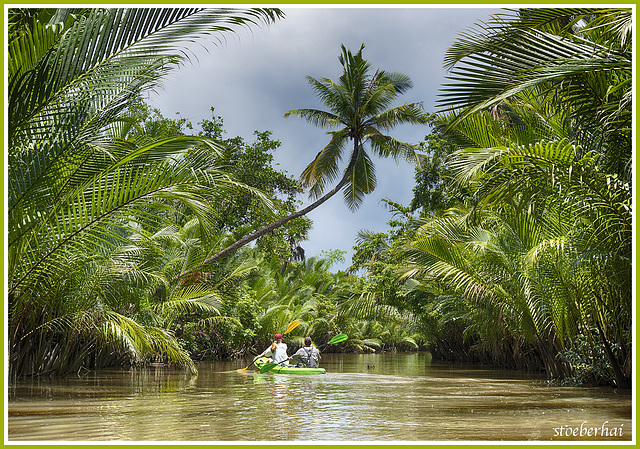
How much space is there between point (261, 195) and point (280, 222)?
18.0 ft

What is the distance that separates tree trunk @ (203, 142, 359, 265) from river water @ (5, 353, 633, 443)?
8.00 metres

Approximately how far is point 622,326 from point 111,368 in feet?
44.5

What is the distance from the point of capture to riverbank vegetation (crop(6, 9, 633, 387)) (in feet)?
21.4

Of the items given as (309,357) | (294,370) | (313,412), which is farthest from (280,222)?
(313,412)

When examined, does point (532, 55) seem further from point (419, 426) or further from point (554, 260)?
point (554, 260)

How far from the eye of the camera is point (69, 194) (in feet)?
25.3

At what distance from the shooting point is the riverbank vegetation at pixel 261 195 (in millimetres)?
6535

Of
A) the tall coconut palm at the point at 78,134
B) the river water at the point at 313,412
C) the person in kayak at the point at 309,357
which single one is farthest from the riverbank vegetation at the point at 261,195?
the person in kayak at the point at 309,357

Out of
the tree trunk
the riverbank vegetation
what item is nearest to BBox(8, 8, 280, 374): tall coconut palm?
the riverbank vegetation

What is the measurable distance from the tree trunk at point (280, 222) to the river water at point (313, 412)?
7998 mm

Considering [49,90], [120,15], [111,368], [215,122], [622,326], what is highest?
[215,122]

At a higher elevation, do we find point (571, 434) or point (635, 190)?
point (635, 190)

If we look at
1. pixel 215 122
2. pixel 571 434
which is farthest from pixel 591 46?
pixel 215 122

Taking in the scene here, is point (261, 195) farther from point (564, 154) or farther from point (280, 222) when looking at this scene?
point (564, 154)
